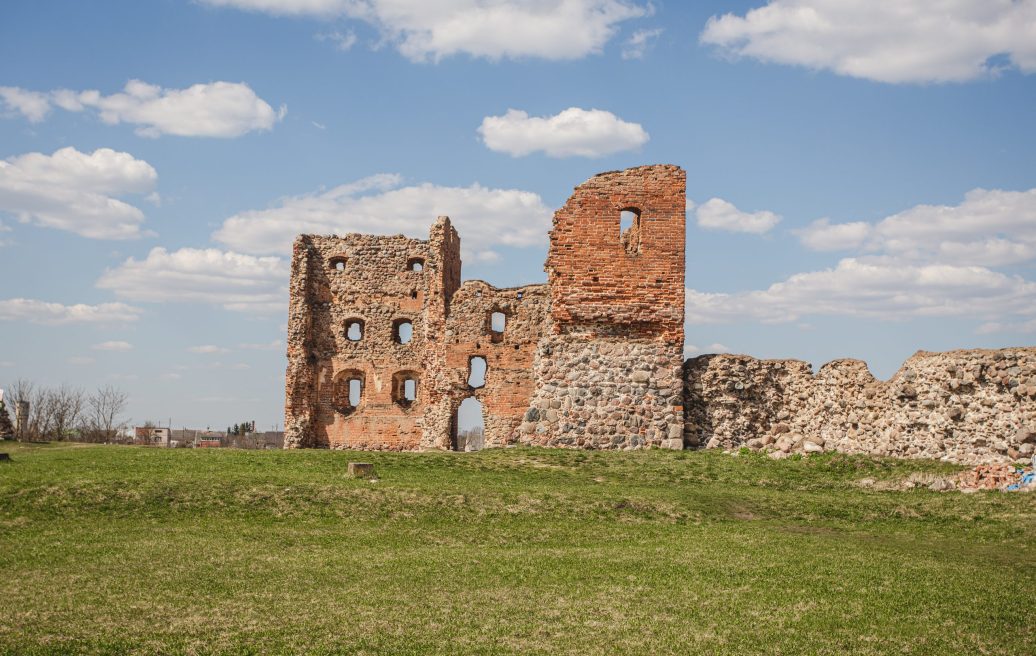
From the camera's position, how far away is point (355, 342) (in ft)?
93.8

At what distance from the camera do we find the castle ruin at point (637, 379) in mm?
16609

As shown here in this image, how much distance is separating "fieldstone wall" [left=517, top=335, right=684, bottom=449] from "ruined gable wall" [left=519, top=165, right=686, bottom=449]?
2 cm

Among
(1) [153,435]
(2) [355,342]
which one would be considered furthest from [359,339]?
(1) [153,435]

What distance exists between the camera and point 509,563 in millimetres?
9633

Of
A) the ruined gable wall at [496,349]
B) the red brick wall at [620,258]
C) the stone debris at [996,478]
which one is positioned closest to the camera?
the stone debris at [996,478]

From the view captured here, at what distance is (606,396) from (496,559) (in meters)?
10.3

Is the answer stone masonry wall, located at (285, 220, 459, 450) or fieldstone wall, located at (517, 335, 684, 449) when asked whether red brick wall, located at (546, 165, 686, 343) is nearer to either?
fieldstone wall, located at (517, 335, 684, 449)

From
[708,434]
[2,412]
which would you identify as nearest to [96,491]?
[708,434]

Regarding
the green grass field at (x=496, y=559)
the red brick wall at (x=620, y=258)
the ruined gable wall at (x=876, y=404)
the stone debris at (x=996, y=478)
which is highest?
the red brick wall at (x=620, y=258)

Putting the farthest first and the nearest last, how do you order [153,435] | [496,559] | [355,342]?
[153,435] → [355,342] → [496,559]

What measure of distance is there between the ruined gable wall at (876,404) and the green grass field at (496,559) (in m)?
1.01

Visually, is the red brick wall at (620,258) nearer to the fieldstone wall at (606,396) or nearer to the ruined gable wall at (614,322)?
the ruined gable wall at (614,322)

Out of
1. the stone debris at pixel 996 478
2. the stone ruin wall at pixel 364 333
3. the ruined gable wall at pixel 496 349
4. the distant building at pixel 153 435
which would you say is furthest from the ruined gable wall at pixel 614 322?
the distant building at pixel 153 435

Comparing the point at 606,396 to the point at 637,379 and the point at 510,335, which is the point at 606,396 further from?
the point at 510,335
